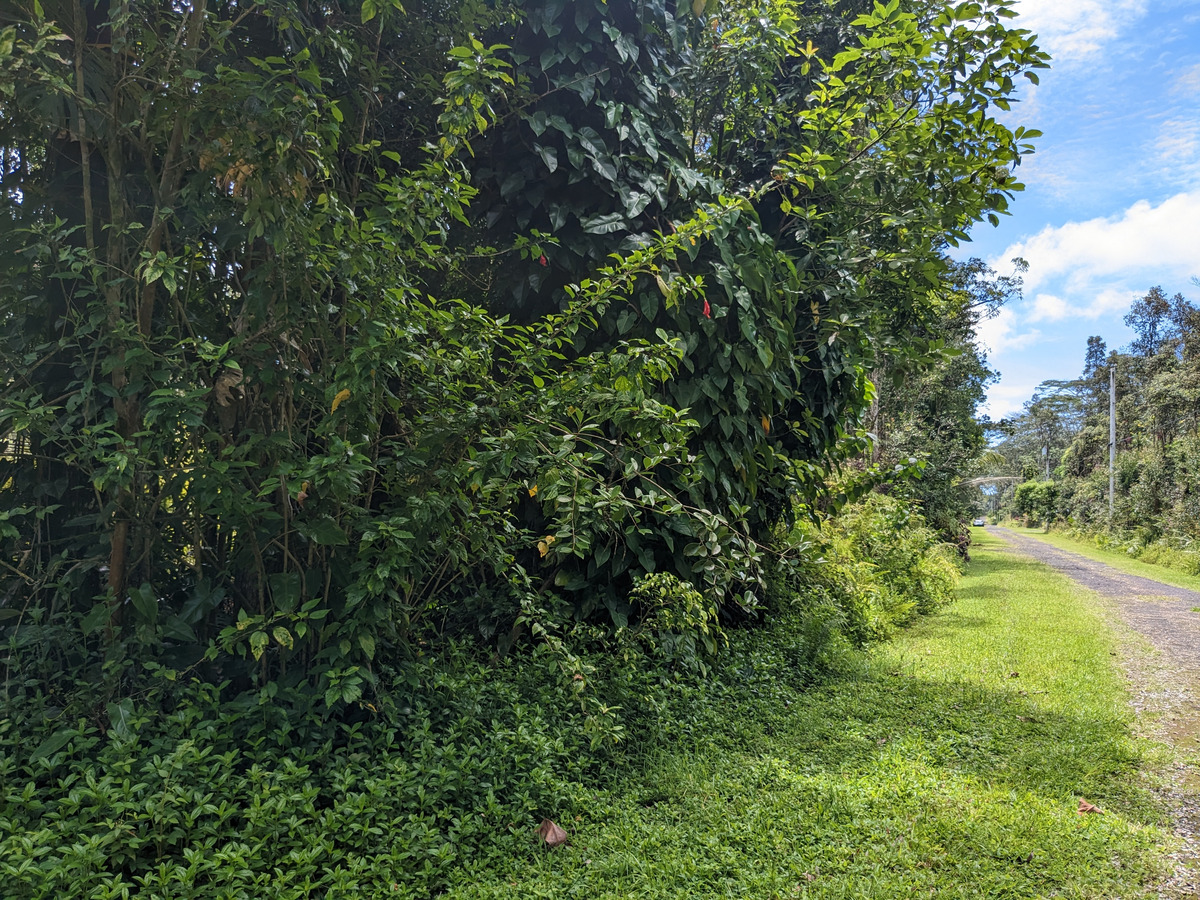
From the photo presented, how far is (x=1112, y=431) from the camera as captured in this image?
3041 centimetres

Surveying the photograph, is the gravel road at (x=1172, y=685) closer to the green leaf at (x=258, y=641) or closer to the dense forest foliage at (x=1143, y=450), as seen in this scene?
the green leaf at (x=258, y=641)

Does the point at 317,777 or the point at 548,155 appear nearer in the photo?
the point at 317,777

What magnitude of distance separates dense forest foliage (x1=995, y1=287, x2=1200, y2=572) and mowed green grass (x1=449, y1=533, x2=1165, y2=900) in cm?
1646

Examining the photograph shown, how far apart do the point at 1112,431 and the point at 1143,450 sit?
3467 millimetres

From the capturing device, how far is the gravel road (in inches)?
128

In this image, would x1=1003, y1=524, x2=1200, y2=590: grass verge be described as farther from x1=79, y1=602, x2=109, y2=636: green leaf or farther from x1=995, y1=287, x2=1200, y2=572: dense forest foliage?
x1=79, y1=602, x2=109, y2=636: green leaf

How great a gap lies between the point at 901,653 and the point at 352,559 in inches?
227

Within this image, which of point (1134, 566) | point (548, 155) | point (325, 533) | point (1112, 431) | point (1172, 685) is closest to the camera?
point (325, 533)

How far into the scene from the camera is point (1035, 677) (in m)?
6.14

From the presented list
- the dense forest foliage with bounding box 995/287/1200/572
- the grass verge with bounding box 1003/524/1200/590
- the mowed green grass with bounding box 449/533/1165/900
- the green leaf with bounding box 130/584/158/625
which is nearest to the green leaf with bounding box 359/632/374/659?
the green leaf with bounding box 130/584/158/625

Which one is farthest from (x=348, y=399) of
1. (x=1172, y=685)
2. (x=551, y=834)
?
(x=1172, y=685)

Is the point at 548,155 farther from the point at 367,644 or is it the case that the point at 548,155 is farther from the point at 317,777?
the point at 317,777

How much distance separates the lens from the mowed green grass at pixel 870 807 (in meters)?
2.77

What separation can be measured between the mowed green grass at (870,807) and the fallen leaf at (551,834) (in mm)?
58
